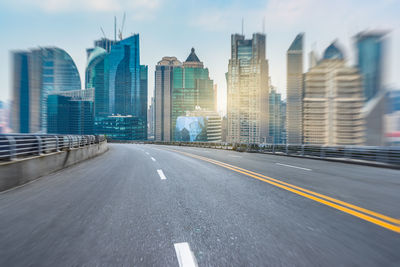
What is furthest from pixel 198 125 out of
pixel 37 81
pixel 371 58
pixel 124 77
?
pixel 371 58

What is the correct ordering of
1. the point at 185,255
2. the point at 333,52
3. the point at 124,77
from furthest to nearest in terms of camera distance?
the point at 124,77 → the point at 333,52 → the point at 185,255

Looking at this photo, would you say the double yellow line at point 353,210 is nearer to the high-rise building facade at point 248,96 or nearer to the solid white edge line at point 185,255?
the solid white edge line at point 185,255

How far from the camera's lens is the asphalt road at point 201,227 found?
2.03m

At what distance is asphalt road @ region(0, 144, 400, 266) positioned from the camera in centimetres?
203

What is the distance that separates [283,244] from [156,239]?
1.61m

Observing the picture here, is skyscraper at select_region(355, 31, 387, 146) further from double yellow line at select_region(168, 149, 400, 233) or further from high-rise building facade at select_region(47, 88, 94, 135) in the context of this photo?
high-rise building facade at select_region(47, 88, 94, 135)

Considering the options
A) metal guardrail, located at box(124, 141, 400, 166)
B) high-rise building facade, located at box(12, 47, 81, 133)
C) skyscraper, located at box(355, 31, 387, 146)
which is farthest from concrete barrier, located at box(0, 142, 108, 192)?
high-rise building facade, located at box(12, 47, 81, 133)

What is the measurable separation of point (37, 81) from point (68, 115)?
183ft

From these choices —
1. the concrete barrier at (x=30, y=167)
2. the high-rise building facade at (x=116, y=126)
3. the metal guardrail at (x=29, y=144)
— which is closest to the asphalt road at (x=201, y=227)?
the concrete barrier at (x=30, y=167)

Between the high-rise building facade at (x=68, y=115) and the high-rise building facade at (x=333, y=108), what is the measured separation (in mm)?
181508

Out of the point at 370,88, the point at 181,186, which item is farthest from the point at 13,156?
the point at 370,88

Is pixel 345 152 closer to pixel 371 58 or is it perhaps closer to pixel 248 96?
pixel 248 96

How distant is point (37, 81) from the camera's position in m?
173

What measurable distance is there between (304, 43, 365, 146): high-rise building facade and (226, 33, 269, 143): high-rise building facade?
51283 millimetres
